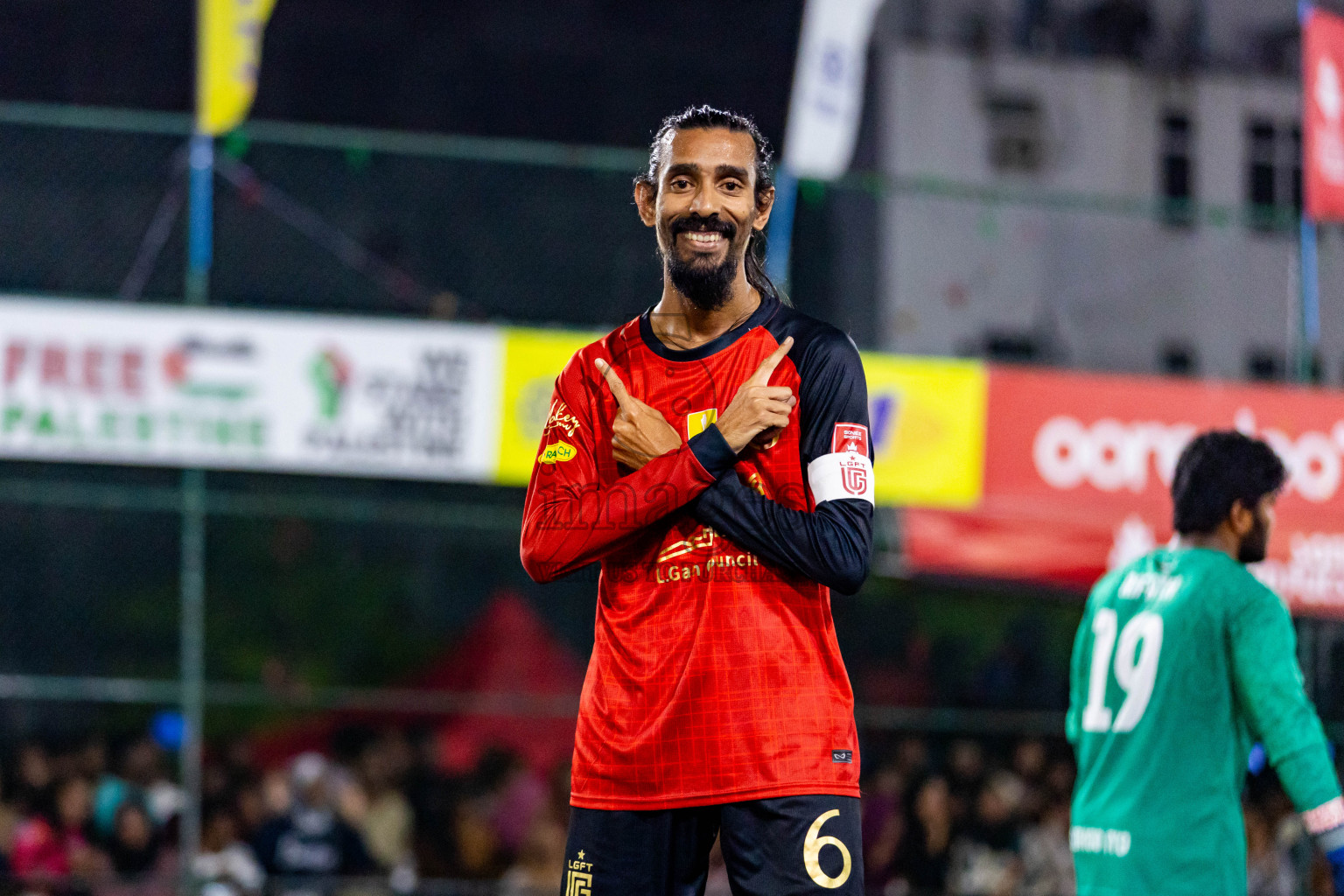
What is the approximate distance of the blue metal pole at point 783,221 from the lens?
994 centimetres

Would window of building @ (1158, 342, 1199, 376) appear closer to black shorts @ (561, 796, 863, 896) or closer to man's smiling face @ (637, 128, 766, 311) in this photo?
man's smiling face @ (637, 128, 766, 311)

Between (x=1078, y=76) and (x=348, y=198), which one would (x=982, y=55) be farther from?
(x=348, y=198)

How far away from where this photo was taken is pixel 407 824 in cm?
1037

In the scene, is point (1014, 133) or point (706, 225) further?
point (1014, 133)

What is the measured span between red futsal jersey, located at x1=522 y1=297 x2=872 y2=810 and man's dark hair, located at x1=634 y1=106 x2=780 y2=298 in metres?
0.21

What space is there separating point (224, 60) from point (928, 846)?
19.0 ft

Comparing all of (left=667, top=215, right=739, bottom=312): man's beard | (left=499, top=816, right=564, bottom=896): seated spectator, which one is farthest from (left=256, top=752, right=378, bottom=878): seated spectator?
(left=667, top=215, right=739, bottom=312): man's beard

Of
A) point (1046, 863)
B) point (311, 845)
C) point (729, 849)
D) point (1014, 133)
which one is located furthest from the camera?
point (1014, 133)

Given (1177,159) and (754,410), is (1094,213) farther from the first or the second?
(754,410)

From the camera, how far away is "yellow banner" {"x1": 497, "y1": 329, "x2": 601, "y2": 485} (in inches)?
354

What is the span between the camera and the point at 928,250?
19.6 metres

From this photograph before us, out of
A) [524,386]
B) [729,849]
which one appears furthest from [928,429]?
[729,849]

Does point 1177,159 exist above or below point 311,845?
above

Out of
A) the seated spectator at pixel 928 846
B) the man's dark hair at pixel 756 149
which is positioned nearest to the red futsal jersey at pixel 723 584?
the man's dark hair at pixel 756 149
